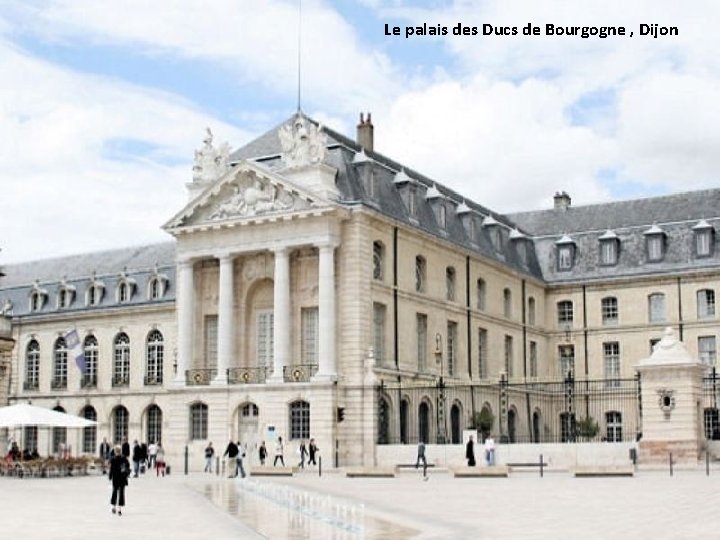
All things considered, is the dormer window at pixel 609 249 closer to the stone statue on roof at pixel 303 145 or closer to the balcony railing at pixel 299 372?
the stone statue on roof at pixel 303 145

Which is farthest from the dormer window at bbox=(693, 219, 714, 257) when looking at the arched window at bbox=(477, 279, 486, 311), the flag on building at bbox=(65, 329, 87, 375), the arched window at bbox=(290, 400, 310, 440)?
the flag on building at bbox=(65, 329, 87, 375)

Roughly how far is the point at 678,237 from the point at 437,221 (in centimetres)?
1567

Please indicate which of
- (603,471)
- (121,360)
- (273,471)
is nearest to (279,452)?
(273,471)

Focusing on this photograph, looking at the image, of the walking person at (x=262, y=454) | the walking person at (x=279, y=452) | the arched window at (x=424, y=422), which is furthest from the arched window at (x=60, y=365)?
the arched window at (x=424, y=422)

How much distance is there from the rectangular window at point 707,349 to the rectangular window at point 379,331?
20106 millimetres

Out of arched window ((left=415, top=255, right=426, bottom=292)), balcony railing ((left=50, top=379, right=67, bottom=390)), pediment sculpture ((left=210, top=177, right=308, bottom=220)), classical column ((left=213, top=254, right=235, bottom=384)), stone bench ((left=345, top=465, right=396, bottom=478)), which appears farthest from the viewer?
balcony railing ((left=50, top=379, right=67, bottom=390))

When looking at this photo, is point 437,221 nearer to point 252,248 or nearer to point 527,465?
point 252,248

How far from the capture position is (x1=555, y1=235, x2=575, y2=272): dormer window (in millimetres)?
65938

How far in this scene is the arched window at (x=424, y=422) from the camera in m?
48.9

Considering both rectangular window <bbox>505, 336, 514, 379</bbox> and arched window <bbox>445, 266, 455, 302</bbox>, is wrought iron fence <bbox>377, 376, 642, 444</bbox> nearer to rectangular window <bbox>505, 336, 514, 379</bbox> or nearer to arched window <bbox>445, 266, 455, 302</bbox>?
rectangular window <bbox>505, 336, 514, 379</bbox>

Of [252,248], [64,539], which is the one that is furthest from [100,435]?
[64,539]

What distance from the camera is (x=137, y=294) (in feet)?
211

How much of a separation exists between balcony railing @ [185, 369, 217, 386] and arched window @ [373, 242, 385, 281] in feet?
27.2

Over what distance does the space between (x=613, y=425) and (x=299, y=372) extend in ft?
63.2
